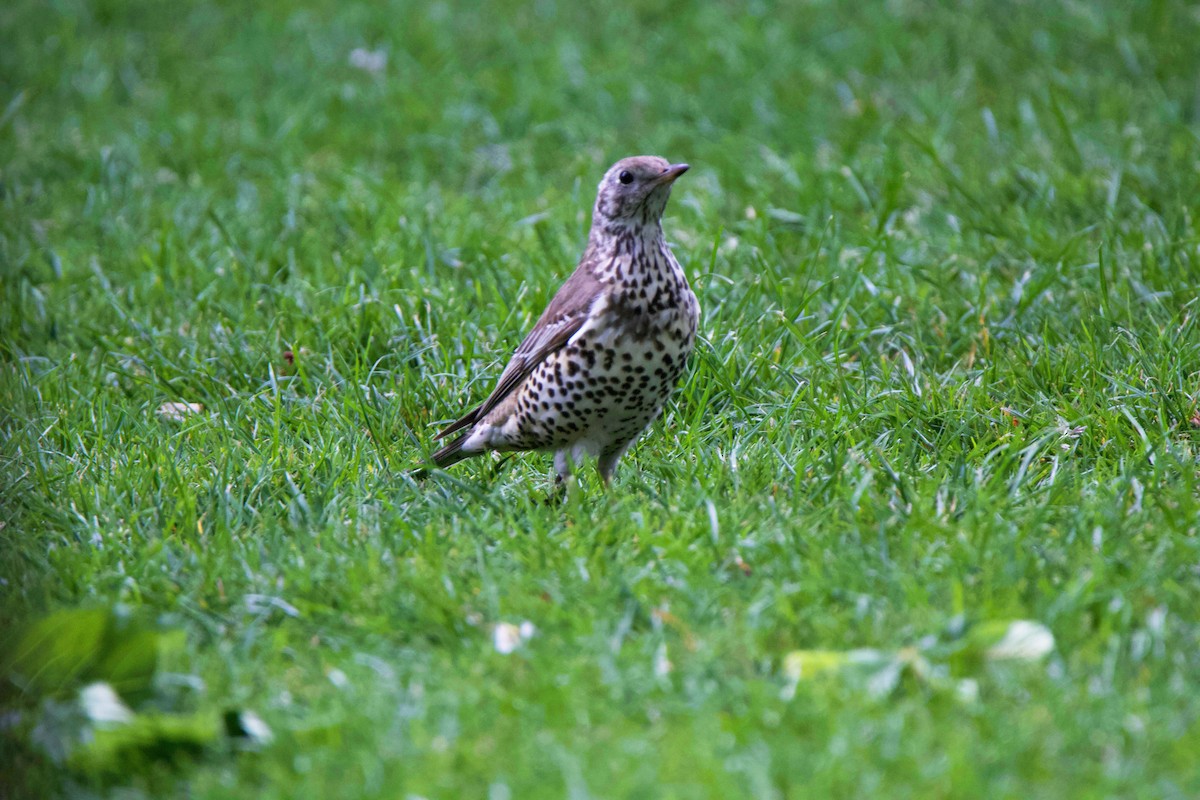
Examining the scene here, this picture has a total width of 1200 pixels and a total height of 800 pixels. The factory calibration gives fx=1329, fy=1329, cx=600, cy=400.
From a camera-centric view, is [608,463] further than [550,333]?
Yes

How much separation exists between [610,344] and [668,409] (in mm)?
877

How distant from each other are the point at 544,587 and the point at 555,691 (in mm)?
548

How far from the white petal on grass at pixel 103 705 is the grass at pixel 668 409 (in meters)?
0.12

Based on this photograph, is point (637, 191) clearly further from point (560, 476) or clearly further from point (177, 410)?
point (177, 410)

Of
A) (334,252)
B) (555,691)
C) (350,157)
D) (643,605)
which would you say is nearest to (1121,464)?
(643,605)

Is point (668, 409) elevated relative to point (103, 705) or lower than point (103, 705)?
lower

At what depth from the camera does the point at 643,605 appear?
11.1ft

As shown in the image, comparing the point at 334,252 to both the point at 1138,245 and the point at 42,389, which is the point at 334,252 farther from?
the point at 1138,245

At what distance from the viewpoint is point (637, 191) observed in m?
4.18

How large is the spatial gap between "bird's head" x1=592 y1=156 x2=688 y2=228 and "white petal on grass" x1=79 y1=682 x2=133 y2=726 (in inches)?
82.5

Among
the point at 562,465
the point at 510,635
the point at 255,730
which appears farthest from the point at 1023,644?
the point at 562,465

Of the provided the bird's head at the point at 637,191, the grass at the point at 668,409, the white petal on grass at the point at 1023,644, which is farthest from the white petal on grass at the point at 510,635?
the bird's head at the point at 637,191

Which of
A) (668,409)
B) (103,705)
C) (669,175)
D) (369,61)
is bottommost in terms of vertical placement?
(668,409)

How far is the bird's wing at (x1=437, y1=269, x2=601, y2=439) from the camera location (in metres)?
4.16
